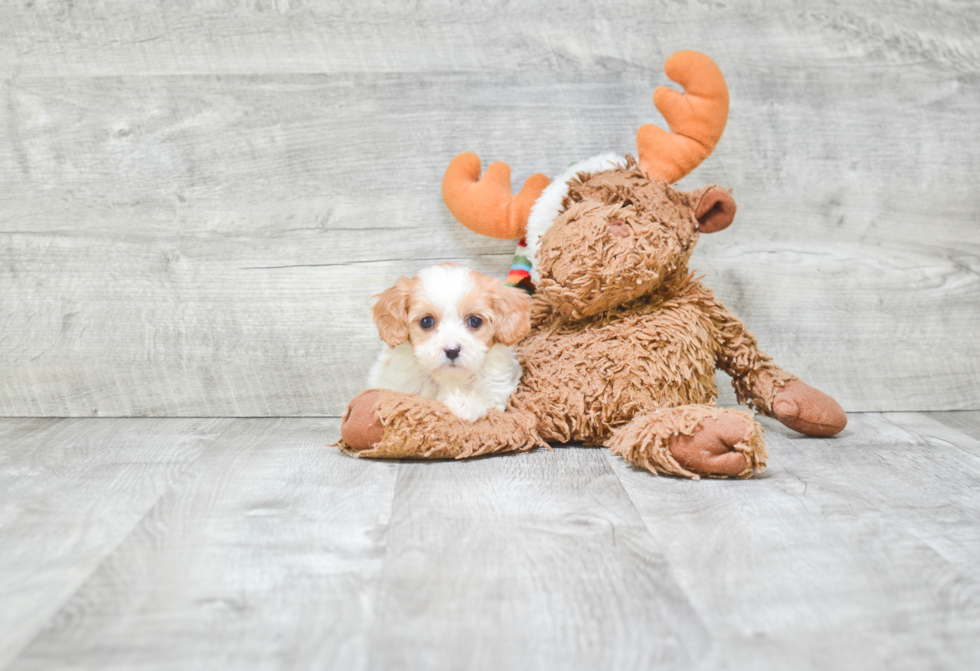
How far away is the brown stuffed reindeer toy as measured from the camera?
3.88 feet

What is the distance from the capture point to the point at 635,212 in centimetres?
123

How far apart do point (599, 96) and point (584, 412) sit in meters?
0.64

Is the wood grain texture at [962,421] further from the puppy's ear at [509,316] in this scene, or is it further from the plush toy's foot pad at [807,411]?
the puppy's ear at [509,316]

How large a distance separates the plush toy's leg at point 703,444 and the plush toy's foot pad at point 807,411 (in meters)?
0.23

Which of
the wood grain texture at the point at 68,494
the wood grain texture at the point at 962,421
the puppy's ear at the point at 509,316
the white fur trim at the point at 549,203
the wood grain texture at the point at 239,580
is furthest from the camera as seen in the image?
the wood grain texture at the point at 962,421

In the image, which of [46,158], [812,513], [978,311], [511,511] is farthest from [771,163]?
[46,158]

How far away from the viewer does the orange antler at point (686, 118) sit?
1.25 meters

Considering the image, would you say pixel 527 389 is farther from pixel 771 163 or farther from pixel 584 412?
pixel 771 163

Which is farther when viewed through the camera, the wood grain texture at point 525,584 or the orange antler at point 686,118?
the orange antler at point 686,118

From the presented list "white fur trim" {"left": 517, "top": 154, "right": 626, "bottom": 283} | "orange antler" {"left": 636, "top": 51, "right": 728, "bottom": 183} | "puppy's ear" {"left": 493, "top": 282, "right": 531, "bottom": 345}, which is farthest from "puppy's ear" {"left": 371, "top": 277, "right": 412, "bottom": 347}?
"orange antler" {"left": 636, "top": 51, "right": 728, "bottom": 183}

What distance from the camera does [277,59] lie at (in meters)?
1.49

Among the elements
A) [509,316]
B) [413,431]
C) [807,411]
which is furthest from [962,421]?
[413,431]

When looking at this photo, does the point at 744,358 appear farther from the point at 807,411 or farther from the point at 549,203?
the point at 549,203

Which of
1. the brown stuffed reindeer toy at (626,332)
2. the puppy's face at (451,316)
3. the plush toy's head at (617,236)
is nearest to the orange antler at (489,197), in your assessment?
the brown stuffed reindeer toy at (626,332)
